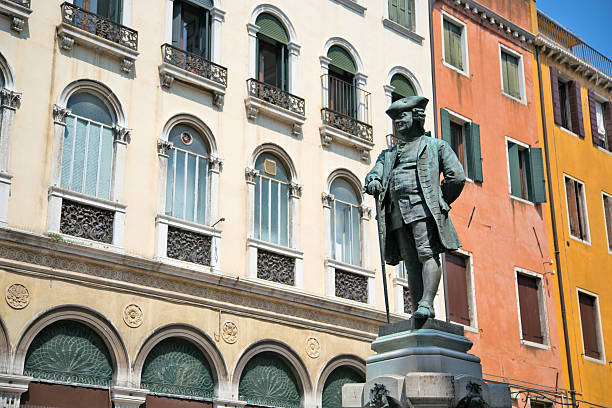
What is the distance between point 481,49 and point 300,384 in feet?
38.7

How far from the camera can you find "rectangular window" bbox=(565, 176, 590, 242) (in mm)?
25203

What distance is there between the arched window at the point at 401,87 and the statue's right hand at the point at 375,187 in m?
12.9

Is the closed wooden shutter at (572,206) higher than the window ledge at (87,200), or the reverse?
the closed wooden shutter at (572,206)

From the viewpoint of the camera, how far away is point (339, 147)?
19.5m

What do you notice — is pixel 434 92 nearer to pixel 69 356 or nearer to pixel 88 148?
pixel 88 148

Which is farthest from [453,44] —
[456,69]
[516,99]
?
[516,99]

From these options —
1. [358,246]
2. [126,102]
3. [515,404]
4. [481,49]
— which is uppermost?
[481,49]

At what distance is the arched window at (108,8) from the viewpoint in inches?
631

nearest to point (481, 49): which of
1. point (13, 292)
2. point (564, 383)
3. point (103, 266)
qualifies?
point (564, 383)

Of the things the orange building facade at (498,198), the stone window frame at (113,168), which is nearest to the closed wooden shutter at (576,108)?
the orange building facade at (498,198)

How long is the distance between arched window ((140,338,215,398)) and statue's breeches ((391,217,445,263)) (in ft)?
24.4

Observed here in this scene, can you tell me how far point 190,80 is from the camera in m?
16.6

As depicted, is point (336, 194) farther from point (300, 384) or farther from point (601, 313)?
point (601, 313)

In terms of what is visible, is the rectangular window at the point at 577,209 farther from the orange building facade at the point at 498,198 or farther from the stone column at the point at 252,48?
the stone column at the point at 252,48
